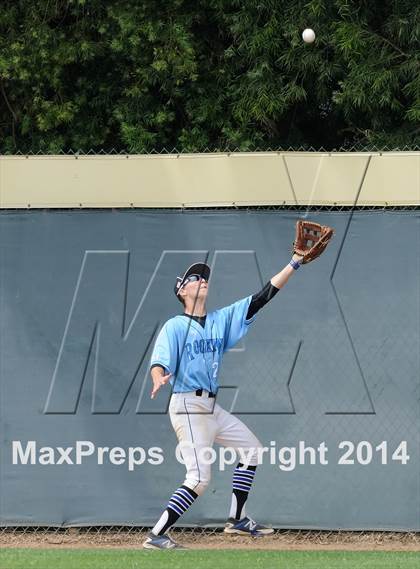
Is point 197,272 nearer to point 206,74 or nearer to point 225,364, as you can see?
point 225,364

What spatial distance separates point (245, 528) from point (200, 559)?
0.65m

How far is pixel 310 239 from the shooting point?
23.2 ft

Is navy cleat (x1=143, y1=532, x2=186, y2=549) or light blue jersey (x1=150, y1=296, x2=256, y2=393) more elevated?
light blue jersey (x1=150, y1=296, x2=256, y2=393)

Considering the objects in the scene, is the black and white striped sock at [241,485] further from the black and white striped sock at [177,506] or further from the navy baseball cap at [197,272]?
the navy baseball cap at [197,272]

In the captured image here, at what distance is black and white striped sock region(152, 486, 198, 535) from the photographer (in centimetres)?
709

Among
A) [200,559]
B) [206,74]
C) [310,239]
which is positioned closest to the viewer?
[200,559]

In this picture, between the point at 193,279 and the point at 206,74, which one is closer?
the point at 193,279

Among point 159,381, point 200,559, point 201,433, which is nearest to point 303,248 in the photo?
point 159,381

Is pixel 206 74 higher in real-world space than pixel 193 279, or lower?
higher

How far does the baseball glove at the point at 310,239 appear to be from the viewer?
697cm

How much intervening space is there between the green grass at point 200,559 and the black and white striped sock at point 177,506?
19 cm

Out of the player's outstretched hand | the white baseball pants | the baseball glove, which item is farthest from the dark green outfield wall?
the player's outstretched hand

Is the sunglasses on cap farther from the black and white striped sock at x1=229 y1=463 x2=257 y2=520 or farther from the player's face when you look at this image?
the black and white striped sock at x1=229 y1=463 x2=257 y2=520

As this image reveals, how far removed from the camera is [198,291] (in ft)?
24.0
